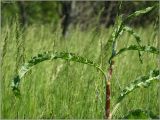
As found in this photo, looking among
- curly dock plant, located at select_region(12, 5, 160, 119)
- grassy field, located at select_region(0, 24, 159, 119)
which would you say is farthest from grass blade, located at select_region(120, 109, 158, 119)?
grassy field, located at select_region(0, 24, 159, 119)

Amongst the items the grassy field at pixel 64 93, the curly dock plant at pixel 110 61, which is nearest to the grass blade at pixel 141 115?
the curly dock plant at pixel 110 61

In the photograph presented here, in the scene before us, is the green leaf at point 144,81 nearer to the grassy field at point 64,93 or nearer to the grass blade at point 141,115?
the grass blade at point 141,115

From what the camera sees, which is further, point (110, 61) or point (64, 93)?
point (64, 93)

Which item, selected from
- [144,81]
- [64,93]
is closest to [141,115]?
[144,81]

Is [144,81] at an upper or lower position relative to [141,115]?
upper

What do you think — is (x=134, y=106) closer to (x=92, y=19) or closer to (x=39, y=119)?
(x=39, y=119)

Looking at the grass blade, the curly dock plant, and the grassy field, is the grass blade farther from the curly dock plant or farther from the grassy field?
the grassy field

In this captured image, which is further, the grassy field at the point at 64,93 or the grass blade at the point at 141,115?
the grassy field at the point at 64,93

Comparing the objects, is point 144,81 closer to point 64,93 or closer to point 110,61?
point 110,61

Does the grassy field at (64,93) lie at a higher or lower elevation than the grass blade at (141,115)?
higher

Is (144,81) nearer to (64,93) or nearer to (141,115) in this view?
(141,115)

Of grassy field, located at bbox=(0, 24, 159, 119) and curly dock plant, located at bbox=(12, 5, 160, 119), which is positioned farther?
grassy field, located at bbox=(0, 24, 159, 119)

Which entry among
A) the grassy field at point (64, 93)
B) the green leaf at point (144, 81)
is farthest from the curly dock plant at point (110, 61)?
the grassy field at point (64, 93)

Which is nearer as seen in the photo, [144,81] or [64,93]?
[144,81]
